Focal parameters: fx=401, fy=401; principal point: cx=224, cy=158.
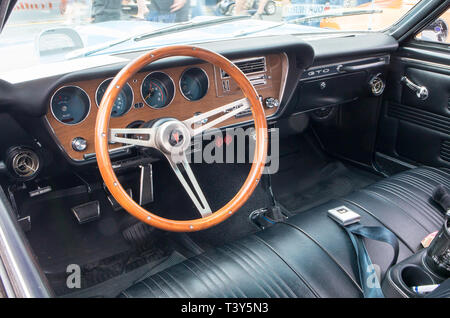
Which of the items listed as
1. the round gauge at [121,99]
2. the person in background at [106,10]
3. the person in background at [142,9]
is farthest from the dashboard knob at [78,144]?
the person in background at [142,9]

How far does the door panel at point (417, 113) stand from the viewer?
2344mm

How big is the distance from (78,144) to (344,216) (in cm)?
116

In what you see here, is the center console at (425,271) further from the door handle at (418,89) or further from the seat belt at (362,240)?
the door handle at (418,89)

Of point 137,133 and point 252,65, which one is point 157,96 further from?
point 252,65

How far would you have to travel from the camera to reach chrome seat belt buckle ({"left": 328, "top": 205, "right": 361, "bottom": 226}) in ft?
5.22

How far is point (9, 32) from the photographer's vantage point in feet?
5.24

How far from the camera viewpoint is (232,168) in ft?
8.95

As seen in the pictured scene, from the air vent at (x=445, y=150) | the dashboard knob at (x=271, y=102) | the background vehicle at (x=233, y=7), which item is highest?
the background vehicle at (x=233, y=7)

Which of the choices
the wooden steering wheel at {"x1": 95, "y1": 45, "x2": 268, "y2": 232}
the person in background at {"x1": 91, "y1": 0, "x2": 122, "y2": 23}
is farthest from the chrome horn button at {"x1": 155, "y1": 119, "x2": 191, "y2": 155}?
the person in background at {"x1": 91, "y1": 0, "x2": 122, "y2": 23}

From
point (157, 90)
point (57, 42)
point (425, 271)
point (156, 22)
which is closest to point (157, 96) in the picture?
point (157, 90)

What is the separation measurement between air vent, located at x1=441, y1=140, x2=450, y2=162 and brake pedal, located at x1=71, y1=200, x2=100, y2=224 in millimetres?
2045

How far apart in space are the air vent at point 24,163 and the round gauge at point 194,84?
2.44 ft

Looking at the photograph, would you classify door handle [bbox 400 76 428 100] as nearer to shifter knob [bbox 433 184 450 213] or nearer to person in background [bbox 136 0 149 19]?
shifter knob [bbox 433 184 450 213]
